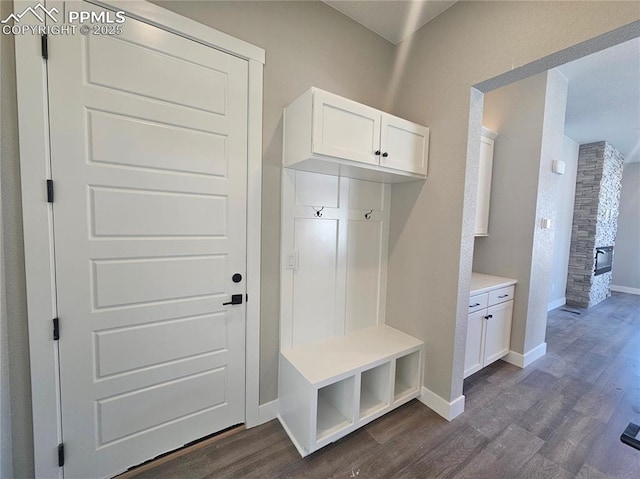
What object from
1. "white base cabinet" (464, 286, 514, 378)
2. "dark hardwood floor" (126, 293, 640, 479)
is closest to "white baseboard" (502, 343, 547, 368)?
"white base cabinet" (464, 286, 514, 378)

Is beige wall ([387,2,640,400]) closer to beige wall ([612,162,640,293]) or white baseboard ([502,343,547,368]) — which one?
white baseboard ([502,343,547,368])

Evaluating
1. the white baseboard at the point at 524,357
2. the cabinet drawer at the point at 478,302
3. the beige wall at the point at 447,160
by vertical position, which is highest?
the beige wall at the point at 447,160

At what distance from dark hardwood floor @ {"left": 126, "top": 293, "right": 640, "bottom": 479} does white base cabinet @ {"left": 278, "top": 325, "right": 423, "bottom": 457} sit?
0.11m

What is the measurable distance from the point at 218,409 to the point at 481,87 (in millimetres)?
2757

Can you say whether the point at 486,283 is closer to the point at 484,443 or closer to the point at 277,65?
the point at 484,443

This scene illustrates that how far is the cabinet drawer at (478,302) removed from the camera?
2.27 m

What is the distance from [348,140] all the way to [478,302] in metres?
1.86

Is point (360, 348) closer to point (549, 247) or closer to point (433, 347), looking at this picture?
point (433, 347)

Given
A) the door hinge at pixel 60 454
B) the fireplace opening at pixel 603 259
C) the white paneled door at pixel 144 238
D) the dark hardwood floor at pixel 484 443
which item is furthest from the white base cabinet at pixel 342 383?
the fireplace opening at pixel 603 259

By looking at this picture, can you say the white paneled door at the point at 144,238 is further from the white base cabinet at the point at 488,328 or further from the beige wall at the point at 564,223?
the beige wall at the point at 564,223

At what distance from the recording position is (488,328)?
250 cm

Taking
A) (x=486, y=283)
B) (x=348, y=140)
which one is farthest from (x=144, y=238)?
(x=486, y=283)

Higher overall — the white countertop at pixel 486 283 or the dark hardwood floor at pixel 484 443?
the white countertop at pixel 486 283

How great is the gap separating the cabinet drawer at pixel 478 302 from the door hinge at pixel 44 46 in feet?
10.0
